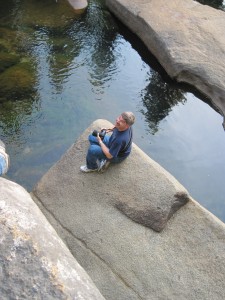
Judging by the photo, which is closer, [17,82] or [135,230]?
[135,230]

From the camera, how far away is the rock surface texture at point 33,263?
3.15m

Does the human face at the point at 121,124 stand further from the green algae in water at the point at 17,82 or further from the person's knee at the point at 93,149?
the green algae in water at the point at 17,82

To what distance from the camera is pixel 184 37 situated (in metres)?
10.2

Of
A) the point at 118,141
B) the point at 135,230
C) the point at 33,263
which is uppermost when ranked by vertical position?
the point at 33,263

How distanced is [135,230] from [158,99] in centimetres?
500

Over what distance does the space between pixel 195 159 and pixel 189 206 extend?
2969mm

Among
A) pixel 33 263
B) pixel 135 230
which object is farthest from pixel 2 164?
pixel 33 263

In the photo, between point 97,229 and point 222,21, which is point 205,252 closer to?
point 97,229

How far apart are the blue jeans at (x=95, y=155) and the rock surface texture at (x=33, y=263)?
2.26m

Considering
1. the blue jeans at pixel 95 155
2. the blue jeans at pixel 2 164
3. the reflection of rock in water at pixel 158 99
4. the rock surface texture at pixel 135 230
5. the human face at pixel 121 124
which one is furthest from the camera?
the reflection of rock in water at pixel 158 99

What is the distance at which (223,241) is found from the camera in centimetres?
540

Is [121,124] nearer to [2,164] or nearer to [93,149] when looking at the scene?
[93,149]

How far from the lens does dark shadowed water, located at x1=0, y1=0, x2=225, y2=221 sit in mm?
8102

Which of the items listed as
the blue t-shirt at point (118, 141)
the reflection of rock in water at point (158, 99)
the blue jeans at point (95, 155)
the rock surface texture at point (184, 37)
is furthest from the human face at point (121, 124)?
the rock surface texture at point (184, 37)
